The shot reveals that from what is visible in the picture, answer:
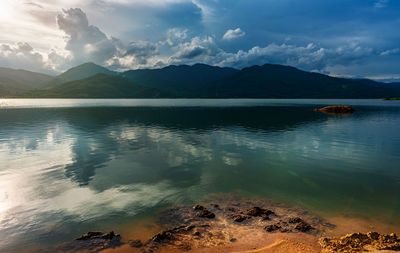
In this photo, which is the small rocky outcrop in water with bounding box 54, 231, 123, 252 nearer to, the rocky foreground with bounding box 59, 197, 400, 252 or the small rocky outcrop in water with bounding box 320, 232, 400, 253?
the rocky foreground with bounding box 59, 197, 400, 252

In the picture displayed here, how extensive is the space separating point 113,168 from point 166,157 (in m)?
7.82

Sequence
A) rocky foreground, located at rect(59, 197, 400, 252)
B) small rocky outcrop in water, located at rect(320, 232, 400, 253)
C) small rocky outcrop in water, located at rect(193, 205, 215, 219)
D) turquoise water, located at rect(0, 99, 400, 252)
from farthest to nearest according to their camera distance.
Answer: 1. turquoise water, located at rect(0, 99, 400, 252)
2. small rocky outcrop in water, located at rect(193, 205, 215, 219)
3. rocky foreground, located at rect(59, 197, 400, 252)
4. small rocky outcrop in water, located at rect(320, 232, 400, 253)

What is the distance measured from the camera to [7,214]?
15766 mm

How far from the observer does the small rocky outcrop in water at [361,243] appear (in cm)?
1104

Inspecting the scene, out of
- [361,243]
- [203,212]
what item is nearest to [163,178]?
[203,212]

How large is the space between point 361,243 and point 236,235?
6508mm

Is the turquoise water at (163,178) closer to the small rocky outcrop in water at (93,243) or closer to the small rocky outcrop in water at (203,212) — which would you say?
the small rocky outcrop in water at (93,243)

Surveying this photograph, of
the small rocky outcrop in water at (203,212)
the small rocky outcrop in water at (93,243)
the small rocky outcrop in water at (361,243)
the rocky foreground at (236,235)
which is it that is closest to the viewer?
the small rocky outcrop in water at (361,243)

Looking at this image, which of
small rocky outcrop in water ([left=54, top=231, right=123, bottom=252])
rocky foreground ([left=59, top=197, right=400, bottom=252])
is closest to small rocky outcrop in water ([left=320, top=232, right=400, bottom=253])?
rocky foreground ([left=59, top=197, right=400, bottom=252])

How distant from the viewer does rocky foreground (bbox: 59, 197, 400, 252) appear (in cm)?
1187

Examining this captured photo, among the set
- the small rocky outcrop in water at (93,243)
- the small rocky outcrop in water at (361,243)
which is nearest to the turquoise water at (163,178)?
the small rocky outcrop in water at (93,243)

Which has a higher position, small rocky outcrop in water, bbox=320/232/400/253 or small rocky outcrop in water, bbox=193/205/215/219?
small rocky outcrop in water, bbox=320/232/400/253

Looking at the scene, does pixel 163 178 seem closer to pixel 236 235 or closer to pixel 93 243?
pixel 93 243

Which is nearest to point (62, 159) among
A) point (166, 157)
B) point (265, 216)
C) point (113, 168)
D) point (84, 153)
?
point (84, 153)
